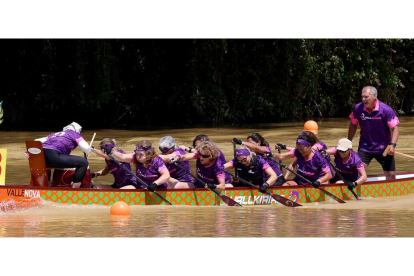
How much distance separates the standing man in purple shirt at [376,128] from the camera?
14.5 metres

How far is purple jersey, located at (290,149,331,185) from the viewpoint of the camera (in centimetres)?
1390

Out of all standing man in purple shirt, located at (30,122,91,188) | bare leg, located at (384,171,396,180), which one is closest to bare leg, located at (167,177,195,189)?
standing man in purple shirt, located at (30,122,91,188)

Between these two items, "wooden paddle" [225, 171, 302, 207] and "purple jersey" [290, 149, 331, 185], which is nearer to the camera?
"wooden paddle" [225, 171, 302, 207]

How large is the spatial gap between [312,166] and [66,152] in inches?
158

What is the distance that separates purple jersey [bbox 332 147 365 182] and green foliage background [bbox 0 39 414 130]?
14819 mm

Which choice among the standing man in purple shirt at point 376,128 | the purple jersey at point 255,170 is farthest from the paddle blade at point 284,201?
the standing man in purple shirt at point 376,128

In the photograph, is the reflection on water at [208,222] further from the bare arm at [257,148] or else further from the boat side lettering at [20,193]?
the bare arm at [257,148]

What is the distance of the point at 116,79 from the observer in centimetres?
2895

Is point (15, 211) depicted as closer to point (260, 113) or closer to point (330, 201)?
point (330, 201)

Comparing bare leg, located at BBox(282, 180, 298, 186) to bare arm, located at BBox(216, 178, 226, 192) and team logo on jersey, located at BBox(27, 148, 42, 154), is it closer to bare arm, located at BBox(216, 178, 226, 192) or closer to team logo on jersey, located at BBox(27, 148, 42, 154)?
bare arm, located at BBox(216, 178, 226, 192)

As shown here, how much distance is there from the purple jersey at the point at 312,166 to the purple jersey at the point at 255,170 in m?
0.65

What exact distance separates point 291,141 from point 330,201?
11.7 metres

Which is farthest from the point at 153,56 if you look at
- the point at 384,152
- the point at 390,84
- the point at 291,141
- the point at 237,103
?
the point at 384,152

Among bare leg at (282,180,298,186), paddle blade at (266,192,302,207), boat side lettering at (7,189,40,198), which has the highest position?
boat side lettering at (7,189,40,198)
